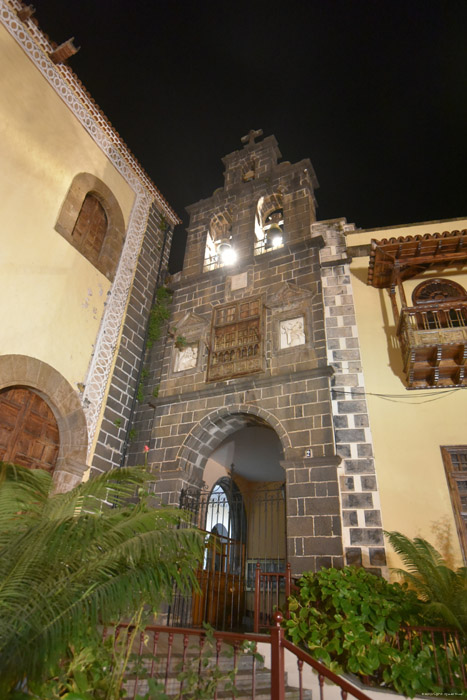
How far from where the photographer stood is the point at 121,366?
8.17m

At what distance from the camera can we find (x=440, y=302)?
6.82 meters

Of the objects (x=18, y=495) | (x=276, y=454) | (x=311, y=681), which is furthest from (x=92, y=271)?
(x=311, y=681)

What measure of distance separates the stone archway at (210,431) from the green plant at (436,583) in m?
2.80

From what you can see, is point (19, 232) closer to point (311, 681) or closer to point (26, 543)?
point (26, 543)

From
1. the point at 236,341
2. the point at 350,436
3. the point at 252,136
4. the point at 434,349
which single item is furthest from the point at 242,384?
the point at 252,136

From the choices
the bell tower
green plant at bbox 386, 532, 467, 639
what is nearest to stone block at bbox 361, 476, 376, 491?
the bell tower

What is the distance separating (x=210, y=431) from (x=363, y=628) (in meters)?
4.02

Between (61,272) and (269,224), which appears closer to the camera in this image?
(61,272)

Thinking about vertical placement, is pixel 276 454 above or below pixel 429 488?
above

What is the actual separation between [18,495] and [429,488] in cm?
501

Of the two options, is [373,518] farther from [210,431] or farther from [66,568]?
[66,568]

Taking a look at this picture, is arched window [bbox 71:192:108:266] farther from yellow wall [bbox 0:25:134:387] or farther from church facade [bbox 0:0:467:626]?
yellow wall [bbox 0:25:134:387]

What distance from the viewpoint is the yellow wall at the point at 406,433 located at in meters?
5.61

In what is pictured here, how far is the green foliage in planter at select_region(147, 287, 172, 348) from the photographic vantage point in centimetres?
910
